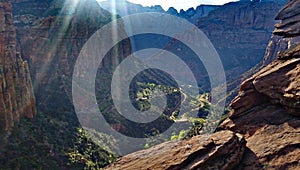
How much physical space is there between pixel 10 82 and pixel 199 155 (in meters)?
45.9

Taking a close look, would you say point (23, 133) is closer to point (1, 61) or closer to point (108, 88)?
point (1, 61)

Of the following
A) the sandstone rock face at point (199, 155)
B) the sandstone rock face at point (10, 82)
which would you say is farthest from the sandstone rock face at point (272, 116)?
the sandstone rock face at point (10, 82)

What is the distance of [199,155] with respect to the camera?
2031cm

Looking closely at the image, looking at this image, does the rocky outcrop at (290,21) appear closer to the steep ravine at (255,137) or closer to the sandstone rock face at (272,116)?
the steep ravine at (255,137)

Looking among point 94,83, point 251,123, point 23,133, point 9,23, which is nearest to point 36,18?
point 94,83

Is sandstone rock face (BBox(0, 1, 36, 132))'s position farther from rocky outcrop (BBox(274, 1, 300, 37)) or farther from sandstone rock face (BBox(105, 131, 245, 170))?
rocky outcrop (BBox(274, 1, 300, 37))

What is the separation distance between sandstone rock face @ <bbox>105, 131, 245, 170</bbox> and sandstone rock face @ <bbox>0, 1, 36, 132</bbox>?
3803cm

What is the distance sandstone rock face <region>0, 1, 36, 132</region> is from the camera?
5403cm

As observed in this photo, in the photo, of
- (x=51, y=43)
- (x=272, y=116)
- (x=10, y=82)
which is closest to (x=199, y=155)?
(x=272, y=116)

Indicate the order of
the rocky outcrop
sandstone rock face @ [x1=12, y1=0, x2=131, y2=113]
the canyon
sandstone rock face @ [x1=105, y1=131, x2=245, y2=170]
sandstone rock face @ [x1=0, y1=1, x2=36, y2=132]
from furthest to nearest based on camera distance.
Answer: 1. sandstone rock face @ [x1=12, y1=0, x2=131, y2=113]
2. sandstone rock face @ [x1=0, y1=1, x2=36, y2=132]
3. the rocky outcrop
4. the canyon
5. sandstone rock face @ [x1=105, y1=131, x2=245, y2=170]

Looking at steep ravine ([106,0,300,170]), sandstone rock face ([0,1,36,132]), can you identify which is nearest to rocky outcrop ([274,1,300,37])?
steep ravine ([106,0,300,170])

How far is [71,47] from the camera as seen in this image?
110375mm

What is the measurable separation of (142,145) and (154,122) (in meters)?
15.2

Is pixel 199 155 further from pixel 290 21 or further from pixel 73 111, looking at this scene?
pixel 73 111
